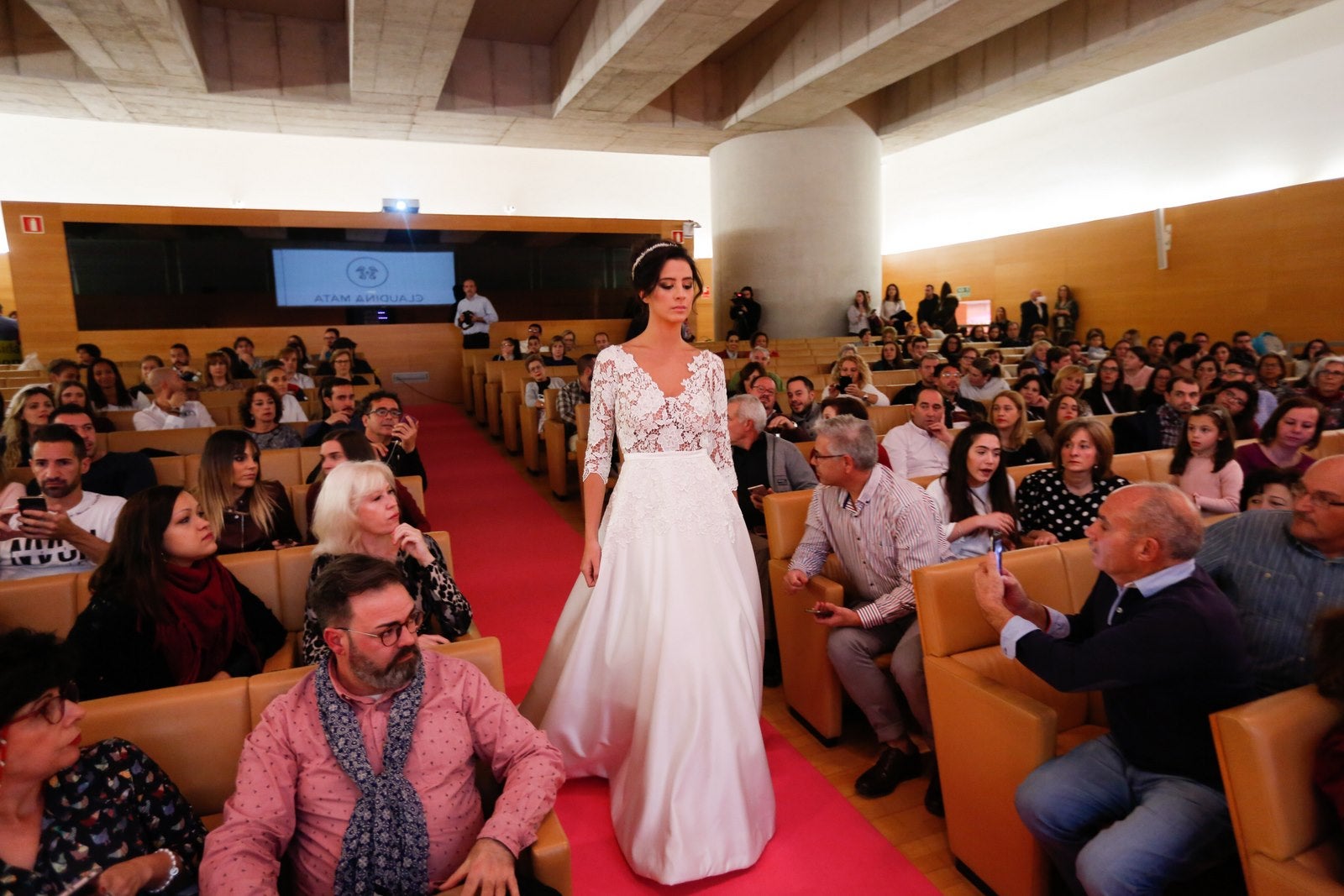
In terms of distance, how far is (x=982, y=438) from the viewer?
3.01 metres

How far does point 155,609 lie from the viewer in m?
2.01

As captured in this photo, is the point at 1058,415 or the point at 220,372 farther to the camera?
the point at 220,372

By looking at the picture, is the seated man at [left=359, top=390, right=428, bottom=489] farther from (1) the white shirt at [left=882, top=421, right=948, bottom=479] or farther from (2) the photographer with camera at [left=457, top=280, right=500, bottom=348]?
(2) the photographer with camera at [left=457, top=280, right=500, bottom=348]

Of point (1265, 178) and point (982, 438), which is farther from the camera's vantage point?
point (1265, 178)

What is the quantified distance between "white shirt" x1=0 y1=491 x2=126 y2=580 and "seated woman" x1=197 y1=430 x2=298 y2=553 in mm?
313

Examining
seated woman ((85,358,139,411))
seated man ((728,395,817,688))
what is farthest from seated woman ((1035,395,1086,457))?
seated woman ((85,358,139,411))

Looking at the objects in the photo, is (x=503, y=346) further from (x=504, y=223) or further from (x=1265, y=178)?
(x=1265, y=178)

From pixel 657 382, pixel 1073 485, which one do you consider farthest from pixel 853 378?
pixel 657 382

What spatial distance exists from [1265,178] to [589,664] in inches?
473

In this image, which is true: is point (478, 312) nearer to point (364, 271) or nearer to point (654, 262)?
point (364, 271)

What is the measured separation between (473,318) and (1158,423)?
26.1 ft

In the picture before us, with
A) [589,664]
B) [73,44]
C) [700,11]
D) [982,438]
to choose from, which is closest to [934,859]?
[589,664]

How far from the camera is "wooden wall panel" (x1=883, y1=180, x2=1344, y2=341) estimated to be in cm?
973

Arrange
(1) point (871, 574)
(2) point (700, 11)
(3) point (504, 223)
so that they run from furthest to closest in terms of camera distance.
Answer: (3) point (504, 223), (2) point (700, 11), (1) point (871, 574)
